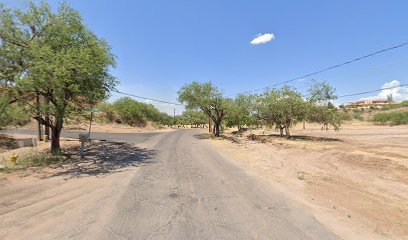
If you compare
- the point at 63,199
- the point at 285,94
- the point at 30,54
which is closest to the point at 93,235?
the point at 63,199

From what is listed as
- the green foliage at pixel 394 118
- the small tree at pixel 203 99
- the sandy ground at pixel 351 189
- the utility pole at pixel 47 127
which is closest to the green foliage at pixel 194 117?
the small tree at pixel 203 99

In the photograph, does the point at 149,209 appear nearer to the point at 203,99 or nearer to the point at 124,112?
the point at 203,99

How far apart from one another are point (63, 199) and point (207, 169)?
20.2ft

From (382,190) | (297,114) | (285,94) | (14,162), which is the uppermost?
(285,94)

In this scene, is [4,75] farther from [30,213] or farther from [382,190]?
[382,190]

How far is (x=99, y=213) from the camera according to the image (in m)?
5.70

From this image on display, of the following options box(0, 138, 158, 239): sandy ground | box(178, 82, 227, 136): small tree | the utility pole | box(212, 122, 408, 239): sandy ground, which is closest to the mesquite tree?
the utility pole

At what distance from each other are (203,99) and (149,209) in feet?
87.2

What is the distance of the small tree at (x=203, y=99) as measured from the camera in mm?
32688

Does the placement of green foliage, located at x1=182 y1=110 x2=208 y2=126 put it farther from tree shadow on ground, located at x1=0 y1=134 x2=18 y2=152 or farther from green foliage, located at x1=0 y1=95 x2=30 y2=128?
green foliage, located at x1=0 y1=95 x2=30 y2=128

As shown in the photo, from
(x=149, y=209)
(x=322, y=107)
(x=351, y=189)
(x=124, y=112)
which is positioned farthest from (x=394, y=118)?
(x=149, y=209)

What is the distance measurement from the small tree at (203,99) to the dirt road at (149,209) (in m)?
23.6

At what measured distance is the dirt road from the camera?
480 cm

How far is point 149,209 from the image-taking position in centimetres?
600
